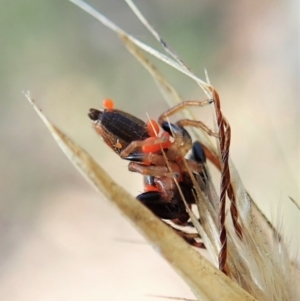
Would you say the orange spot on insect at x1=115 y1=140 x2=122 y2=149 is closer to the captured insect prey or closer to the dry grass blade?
the captured insect prey

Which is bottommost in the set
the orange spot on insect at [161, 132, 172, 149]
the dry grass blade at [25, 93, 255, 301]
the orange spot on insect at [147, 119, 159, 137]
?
the dry grass blade at [25, 93, 255, 301]

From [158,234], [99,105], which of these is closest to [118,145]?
[158,234]

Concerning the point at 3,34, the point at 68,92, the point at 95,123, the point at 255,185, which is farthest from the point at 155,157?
the point at 3,34

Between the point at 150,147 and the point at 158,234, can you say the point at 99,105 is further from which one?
the point at 158,234

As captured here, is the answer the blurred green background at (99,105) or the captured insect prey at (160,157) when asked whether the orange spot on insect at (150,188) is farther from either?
the blurred green background at (99,105)

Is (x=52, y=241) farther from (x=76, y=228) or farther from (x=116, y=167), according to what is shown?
(x=116, y=167)

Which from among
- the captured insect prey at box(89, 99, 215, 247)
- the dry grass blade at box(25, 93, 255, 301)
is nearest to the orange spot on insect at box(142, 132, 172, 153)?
the captured insect prey at box(89, 99, 215, 247)
